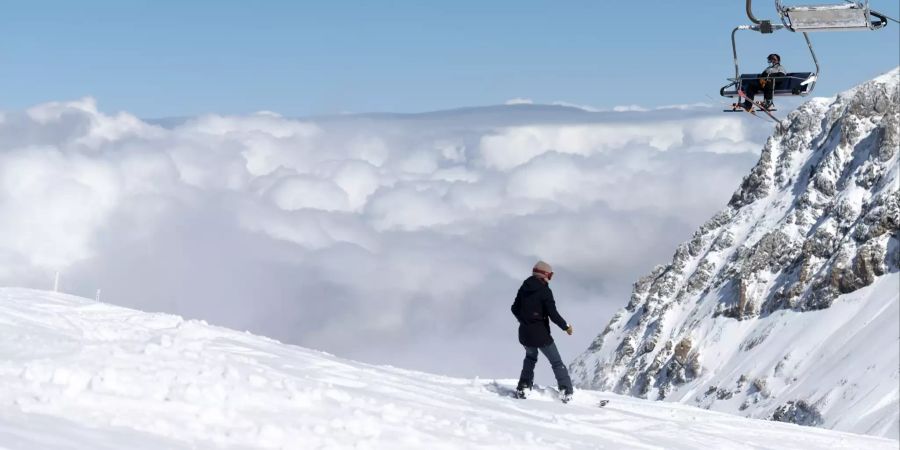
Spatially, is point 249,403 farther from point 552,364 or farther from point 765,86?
point 765,86

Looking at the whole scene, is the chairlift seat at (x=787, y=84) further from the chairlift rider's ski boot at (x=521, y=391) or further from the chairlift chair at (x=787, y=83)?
the chairlift rider's ski boot at (x=521, y=391)

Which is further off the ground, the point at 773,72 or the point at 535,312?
the point at 773,72

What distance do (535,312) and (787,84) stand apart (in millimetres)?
12676

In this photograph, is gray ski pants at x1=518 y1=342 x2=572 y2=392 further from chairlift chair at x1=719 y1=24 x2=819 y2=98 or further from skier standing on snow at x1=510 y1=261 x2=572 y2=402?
chairlift chair at x1=719 y1=24 x2=819 y2=98

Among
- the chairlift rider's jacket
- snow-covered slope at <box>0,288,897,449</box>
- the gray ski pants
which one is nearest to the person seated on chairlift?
the chairlift rider's jacket

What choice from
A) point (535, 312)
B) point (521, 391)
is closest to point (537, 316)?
point (535, 312)

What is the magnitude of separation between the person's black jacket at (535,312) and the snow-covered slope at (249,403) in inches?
44.0

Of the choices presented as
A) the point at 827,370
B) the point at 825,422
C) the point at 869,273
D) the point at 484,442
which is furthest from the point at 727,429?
the point at 869,273

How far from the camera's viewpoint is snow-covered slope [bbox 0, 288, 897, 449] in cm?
1149

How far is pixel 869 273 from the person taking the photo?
18488cm

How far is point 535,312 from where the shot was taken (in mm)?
17266

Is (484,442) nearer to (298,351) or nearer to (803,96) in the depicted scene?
(298,351)

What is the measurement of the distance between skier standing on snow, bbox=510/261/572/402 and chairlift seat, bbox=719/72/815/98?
11852mm

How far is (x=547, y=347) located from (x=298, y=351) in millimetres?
4708
